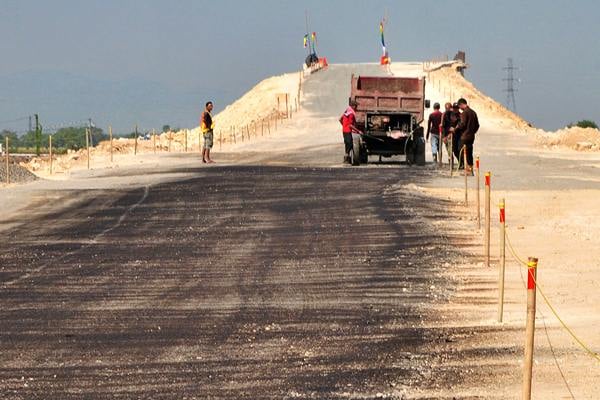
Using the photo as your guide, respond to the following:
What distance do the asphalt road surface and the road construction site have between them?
0.04 meters

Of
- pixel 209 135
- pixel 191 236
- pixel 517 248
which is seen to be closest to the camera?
pixel 517 248

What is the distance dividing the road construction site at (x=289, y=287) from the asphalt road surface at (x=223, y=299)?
0.13 ft

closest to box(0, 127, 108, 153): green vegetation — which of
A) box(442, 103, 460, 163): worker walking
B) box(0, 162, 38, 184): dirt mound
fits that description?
box(0, 162, 38, 184): dirt mound

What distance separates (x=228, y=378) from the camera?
1196 cm

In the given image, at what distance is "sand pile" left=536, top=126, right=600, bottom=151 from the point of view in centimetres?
6209

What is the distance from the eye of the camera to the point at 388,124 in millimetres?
41000

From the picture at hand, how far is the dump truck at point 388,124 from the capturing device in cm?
4075

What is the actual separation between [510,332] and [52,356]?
435 cm

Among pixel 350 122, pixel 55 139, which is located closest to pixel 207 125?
pixel 350 122

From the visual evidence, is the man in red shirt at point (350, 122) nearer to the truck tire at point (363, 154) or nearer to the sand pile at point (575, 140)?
the truck tire at point (363, 154)

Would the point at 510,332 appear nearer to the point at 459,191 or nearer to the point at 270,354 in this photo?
the point at 270,354

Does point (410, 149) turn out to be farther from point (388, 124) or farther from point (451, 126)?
point (451, 126)

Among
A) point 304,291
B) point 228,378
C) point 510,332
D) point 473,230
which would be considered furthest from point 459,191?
point 228,378

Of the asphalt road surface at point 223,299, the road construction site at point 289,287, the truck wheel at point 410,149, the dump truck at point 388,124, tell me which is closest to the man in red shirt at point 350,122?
the dump truck at point 388,124
